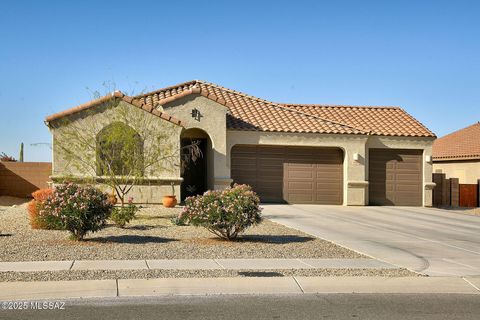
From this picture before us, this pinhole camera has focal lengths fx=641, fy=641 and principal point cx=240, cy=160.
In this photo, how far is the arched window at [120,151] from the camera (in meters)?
20.5

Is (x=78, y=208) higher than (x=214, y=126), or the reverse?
(x=214, y=126)

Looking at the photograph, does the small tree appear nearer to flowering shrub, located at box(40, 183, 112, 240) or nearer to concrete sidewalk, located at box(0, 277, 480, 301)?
flowering shrub, located at box(40, 183, 112, 240)

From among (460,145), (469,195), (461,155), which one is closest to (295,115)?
(469,195)

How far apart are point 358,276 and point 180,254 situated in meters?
3.82

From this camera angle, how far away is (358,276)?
11.2 metres

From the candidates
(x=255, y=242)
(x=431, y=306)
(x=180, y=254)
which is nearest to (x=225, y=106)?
(x=255, y=242)

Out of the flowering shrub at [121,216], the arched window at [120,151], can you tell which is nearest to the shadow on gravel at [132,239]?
the flowering shrub at [121,216]

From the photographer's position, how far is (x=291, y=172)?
28.5 metres

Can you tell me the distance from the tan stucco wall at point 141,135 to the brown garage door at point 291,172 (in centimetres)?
393

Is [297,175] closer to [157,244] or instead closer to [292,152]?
[292,152]

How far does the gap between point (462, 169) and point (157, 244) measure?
2711 cm

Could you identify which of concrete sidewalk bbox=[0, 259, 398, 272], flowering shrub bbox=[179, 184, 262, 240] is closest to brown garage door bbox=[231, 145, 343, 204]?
flowering shrub bbox=[179, 184, 262, 240]

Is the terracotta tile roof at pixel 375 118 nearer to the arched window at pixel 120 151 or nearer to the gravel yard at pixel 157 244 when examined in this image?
the arched window at pixel 120 151

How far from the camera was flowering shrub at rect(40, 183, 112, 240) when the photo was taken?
46.1 feet
